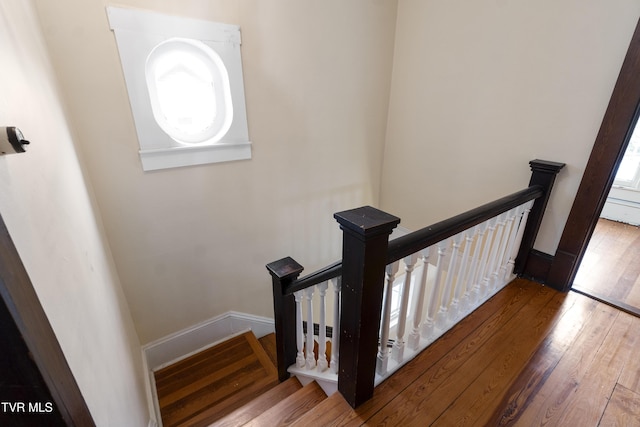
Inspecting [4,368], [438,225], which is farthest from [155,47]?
[438,225]

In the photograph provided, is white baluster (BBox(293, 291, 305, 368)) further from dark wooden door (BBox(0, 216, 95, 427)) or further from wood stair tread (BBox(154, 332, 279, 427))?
dark wooden door (BBox(0, 216, 95, 427))

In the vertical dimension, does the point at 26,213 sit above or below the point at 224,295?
above

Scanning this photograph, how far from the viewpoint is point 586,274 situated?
2.31 metres

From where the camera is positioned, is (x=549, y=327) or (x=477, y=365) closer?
(x=477, y=365)

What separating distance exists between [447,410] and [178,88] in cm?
246

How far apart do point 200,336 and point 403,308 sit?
77.1 inches

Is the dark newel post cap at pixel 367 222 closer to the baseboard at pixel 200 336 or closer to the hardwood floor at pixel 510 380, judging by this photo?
the hardwood floor at pixel 510 380

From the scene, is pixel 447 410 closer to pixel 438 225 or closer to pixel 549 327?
pixel 438 225

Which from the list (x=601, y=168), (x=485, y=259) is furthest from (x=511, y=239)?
(x=601, y=168)

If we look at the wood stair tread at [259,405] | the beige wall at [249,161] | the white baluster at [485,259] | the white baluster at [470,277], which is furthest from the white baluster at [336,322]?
the beige wall at [249,161]

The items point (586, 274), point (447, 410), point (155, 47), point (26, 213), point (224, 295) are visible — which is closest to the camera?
point (26, 213)

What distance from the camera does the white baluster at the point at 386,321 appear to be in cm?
118

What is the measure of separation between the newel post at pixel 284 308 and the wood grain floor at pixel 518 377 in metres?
0.40

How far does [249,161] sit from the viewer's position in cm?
225
